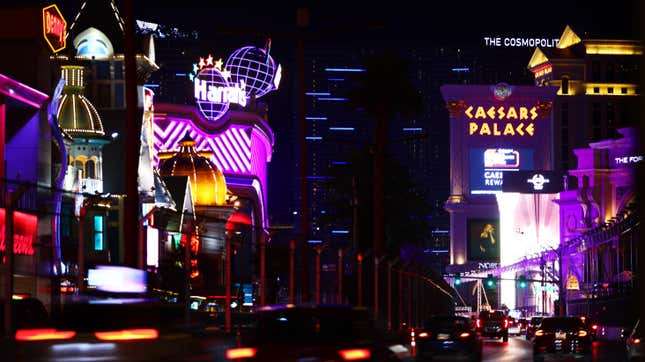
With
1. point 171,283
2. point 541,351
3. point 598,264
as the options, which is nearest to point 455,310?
point 598,264

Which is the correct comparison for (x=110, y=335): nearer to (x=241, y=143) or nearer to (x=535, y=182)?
(x=241, y=143)

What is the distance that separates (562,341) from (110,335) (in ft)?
105

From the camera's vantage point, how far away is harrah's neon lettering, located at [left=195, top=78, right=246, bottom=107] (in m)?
147

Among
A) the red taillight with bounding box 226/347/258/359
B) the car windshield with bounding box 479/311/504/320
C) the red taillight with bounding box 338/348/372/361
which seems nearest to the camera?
the red taillight with bounding box 226/347/258/359

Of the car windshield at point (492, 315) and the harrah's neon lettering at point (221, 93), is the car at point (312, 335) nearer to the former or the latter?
the car windshield at point (492, 315)

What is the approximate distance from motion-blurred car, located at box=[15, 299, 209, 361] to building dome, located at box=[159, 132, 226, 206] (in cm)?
10120

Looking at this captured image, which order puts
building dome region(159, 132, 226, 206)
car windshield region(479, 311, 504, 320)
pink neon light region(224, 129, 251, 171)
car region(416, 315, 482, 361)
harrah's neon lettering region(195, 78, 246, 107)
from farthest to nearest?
pink neon light region(224, 129, 251, 171) → harrah's neon lettering region(195, 78, 246, 107) → building dome region(159, 132, 226, 206) → car windshield region(479, 311, 504, 320) → car region(416, 315, 482, 361)

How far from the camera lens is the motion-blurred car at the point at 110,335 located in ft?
47.6

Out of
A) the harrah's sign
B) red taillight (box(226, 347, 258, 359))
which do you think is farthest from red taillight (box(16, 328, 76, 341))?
the harrah's sign

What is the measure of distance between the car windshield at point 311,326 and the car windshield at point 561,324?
1100 inches

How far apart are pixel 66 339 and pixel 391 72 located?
64996 mm

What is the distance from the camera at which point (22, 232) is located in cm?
4219

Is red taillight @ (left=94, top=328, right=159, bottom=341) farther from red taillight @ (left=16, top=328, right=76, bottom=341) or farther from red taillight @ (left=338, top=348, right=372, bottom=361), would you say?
red taillight @ (left=338, top=348, right=372, bottom=361)

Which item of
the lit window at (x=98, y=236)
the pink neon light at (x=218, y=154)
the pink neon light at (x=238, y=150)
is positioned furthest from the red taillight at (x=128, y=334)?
the pink neon light at (x=238, y=150)
